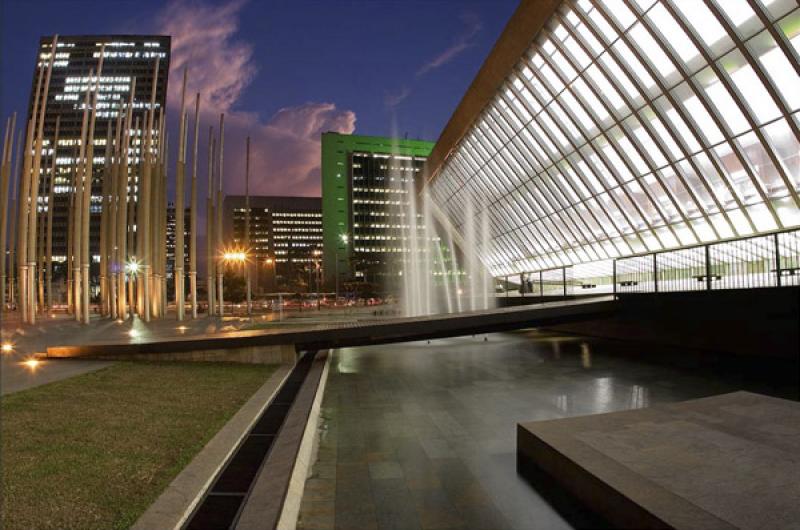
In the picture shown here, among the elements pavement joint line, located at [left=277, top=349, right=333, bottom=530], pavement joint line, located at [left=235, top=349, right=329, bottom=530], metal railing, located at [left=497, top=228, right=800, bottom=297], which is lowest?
pavement joint line, located at [left=277, top=349, right=333, bottom=530]

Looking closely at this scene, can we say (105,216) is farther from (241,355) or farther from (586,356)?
(586,356)

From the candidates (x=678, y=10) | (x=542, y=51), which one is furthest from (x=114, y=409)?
(x=542, y=51)

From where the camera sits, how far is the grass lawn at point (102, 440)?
416 centimetres

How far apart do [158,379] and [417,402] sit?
17.2ft

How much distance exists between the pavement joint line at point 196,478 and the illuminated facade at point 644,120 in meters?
15.8

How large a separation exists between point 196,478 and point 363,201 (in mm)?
117808

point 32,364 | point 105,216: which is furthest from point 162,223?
point 32,364

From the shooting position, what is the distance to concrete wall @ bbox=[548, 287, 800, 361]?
33.2 feet

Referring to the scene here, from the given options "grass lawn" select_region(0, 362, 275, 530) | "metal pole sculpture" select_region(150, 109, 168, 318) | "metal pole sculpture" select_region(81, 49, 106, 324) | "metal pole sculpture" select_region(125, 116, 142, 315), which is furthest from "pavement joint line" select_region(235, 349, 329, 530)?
"metal pole sculpture" select_region(150, 109, 168, 318)

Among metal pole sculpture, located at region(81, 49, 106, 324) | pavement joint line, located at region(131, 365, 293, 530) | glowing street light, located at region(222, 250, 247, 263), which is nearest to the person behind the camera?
pavement joint line, located at region(131, 365, 293, 530)

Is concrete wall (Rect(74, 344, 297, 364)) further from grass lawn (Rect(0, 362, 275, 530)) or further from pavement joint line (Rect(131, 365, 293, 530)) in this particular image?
pavement joint line (Rect(131, 365, 293, 530))

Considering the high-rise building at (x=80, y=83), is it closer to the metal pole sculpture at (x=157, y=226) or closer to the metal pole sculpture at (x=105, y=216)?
the metal pole sculpture at (x=105, y=216)

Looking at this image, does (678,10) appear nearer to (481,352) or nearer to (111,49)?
(481,352)

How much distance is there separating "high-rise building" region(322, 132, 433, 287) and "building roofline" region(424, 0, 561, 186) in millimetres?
83353
